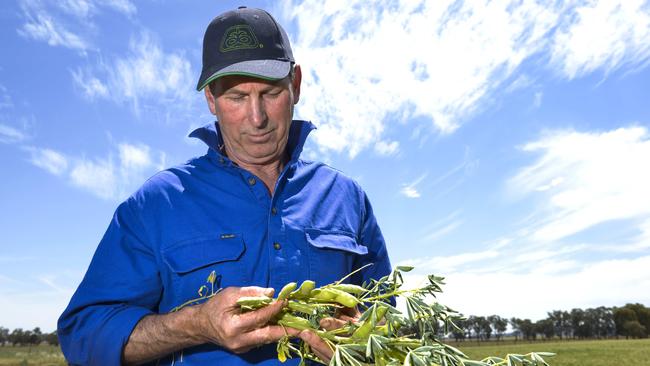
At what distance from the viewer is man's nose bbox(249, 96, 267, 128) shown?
10.5 feet

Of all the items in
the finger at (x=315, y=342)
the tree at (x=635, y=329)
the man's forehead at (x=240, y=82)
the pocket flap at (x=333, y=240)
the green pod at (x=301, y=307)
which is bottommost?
the finger at (x=315, y=342)

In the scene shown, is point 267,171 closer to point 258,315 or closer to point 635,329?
point 258,315

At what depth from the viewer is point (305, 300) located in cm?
259

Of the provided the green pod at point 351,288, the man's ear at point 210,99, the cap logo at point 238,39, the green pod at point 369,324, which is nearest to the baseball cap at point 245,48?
the cap logo at point 238,39

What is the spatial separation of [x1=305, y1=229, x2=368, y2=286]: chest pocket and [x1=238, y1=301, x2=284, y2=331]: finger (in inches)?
32.9

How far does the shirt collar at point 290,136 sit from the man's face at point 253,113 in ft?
0.48

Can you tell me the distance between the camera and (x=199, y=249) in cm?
312

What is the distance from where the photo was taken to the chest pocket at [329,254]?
326 centimetres

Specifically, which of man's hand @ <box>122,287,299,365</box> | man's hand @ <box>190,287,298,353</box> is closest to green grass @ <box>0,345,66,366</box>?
man's hand @ <box>122,287,299,365</box>

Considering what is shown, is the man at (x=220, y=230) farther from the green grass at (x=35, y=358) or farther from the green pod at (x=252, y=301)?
the green grass at (x=35, y=358)

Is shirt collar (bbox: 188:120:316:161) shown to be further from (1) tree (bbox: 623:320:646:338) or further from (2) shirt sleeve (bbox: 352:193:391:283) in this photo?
(1) tree (bbox: 623:320:646:338)

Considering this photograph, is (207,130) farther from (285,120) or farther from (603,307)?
(603,307)

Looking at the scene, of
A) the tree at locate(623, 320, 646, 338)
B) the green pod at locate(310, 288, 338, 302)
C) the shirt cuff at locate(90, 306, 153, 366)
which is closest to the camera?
the green pod at locate(310, 288, 338, 302)

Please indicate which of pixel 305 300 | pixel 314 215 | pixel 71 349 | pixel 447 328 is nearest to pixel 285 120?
pixel 314 215
